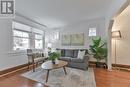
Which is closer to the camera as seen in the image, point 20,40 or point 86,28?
point 20,40

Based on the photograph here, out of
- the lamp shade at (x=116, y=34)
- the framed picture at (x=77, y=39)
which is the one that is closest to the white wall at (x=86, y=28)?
the framed picture at (x=77, y=39)

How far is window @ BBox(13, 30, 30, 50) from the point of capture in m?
5.07

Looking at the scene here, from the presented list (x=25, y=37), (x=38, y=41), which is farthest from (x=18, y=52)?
(x=38, y=41)

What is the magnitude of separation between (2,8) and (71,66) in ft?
12.1

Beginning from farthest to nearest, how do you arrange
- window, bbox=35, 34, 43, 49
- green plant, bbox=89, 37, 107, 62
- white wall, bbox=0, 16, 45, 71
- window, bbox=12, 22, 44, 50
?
window, bbox=35, 34, 43, 49
window, bbox=12, 22, 44, 50
green plant, bbox=89, 37, 107, 62
white wall, bbox=0, 16, 45, 71

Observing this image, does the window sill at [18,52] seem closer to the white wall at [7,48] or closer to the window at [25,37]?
the white wall at [7,48]

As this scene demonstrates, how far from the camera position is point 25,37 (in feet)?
18.9

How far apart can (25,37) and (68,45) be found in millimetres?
2602

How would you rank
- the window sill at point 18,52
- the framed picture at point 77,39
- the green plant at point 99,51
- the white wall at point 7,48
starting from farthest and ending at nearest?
the framed picture at point 77,39
the green plant at point 99,51
the window sill at point 18,52
the white wall at point 7,48

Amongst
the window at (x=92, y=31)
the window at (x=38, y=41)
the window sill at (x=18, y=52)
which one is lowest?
the window sill at (x=18, y=52)

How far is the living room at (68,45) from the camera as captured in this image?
11.3ft

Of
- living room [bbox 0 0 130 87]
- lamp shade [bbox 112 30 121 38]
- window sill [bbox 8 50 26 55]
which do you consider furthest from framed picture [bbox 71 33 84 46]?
window sill [bbox 8 50 26 55]

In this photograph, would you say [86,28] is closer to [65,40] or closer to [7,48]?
[65,40]

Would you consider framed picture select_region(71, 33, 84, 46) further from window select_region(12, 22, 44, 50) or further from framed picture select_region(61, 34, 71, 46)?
window select_region(12, 22, 44, 50)
